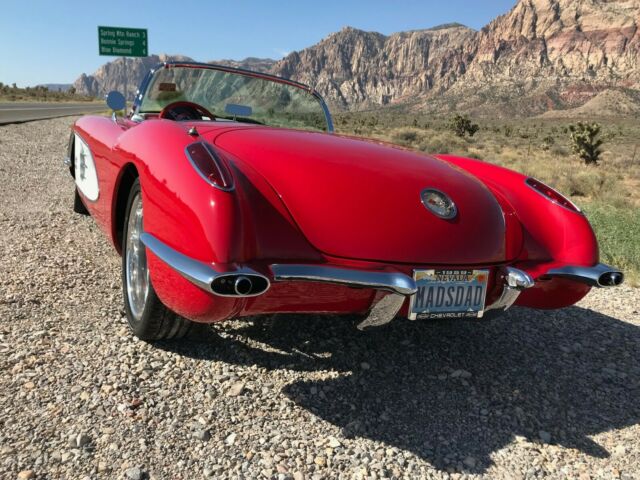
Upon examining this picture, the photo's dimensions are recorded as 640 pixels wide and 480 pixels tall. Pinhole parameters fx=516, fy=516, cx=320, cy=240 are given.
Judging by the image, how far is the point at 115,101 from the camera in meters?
4.44

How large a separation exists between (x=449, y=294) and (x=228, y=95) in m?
2.41

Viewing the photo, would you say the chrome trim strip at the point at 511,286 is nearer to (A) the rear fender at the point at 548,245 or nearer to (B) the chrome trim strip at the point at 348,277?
(A) the rear fender at the point at 548,245

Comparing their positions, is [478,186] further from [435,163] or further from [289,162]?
[289,162]

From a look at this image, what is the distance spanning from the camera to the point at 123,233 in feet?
9.45

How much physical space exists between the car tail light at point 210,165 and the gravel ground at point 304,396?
3.19 feet

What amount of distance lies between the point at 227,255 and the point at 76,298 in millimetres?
1830

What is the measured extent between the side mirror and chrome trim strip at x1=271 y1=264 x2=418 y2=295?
312 centimetres

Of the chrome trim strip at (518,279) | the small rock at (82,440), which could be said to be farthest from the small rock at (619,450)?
the small rock at (82,440)

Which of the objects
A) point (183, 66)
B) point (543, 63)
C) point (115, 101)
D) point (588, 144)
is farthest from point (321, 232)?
point (543, 63)

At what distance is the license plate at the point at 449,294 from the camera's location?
218cm

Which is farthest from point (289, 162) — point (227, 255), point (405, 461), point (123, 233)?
point (405, 461)

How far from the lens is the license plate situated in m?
2.18

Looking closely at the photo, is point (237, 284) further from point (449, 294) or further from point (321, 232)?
point (449, 294)

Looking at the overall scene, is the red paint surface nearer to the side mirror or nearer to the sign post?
the side mirror
